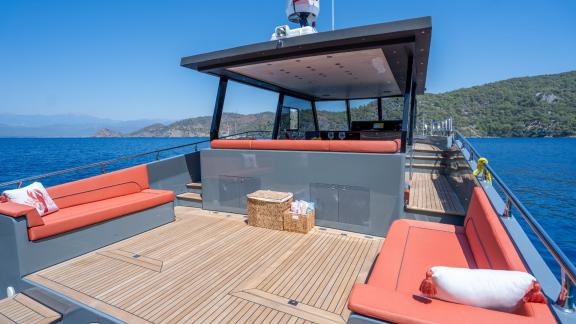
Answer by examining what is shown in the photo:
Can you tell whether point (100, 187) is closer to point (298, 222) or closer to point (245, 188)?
point (245, 188)

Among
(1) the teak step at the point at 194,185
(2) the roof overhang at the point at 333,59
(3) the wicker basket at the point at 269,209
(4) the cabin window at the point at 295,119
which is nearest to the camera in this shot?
(2) the roof overhang at the point at 333,59

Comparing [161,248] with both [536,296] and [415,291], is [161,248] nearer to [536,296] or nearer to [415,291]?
[415,291]

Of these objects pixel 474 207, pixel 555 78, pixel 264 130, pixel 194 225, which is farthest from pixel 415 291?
pixel 555 78

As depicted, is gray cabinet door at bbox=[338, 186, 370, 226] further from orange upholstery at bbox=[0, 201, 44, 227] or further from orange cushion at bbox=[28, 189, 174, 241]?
orange upholstery at bbox=[0, 201, 44, 227]

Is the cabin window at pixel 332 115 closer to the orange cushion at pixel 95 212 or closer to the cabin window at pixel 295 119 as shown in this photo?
the cabin window at pixel 295 119

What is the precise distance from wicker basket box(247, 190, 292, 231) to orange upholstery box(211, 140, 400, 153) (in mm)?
818

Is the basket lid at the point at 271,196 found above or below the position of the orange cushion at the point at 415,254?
above

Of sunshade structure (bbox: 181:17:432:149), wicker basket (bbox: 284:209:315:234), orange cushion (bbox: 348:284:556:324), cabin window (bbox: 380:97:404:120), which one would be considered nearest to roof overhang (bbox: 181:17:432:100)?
sunshade structure (bbox: 181:17:432:149)

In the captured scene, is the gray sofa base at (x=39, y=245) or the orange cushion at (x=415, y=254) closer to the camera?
the orange cushion at (x=415, y=254)

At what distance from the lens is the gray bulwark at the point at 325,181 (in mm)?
4027

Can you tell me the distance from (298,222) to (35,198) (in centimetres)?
351

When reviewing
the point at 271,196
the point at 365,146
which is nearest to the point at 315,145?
the point at 365,146

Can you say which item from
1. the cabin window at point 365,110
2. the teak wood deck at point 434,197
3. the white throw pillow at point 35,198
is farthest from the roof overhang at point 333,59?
the white throw pillow at point 35,198

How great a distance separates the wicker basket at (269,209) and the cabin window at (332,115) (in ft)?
17.1
